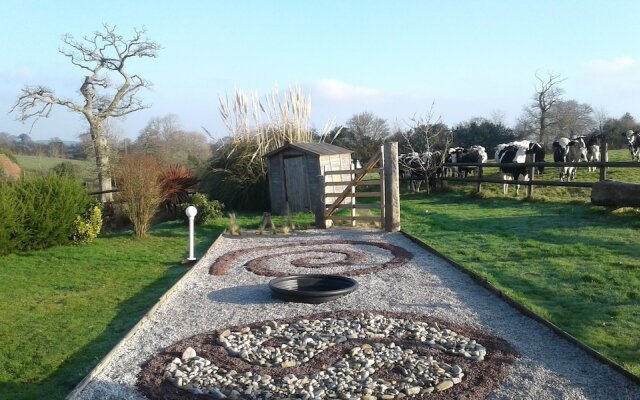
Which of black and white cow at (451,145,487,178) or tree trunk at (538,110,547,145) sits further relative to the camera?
tree trunk at (538,110,547,145)

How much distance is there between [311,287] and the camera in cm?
841

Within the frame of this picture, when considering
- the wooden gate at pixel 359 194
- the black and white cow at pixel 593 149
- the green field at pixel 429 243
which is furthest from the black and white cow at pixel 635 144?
the wooden gate at pixel 359 194

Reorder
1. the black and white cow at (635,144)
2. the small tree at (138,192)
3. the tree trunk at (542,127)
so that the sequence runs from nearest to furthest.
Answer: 1. the small tree at (138,192)
2. the black and white cow at (635,144)
3. the tree trunk at (542,127)

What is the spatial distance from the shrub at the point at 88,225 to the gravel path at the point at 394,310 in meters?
3.66

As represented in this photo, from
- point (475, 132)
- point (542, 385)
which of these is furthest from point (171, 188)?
point (475, 132)

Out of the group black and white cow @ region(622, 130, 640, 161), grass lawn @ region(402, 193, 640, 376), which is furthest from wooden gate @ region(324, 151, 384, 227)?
black and white cow @ region(622, 130, 640, 161)

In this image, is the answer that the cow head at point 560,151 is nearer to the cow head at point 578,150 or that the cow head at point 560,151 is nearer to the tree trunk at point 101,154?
the cow head at point 578,150

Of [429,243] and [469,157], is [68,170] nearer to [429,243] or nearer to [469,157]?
[429,243]

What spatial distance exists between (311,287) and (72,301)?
11.1ft

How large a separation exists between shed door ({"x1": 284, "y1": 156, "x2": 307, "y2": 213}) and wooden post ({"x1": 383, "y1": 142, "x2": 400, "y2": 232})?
13.9 ft

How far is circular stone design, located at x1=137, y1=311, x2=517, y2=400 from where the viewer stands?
15.4 feet

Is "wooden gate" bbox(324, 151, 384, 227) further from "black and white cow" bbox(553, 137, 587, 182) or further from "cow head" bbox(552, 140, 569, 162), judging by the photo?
"cow head" bbox(552, 140, 569, 162)

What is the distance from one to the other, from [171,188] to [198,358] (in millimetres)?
12770

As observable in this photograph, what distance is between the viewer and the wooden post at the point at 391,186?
549 inches
